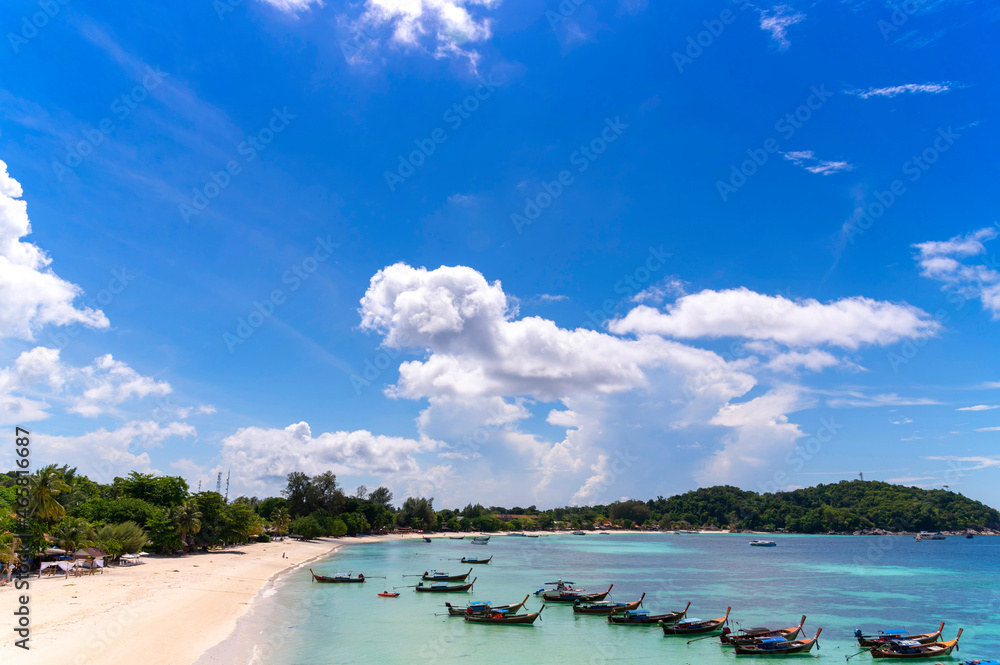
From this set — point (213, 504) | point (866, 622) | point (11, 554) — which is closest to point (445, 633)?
point (11, 554)

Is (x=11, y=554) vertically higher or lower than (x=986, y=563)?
higher

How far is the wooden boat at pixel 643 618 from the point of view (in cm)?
3797

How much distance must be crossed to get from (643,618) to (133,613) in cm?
3221

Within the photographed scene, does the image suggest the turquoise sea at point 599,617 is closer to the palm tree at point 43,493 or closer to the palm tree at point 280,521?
the palm tree at point 43,493

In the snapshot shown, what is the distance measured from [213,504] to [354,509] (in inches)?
2800

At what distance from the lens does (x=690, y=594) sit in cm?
5391

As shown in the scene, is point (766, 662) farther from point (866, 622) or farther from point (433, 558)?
point (433, 558)

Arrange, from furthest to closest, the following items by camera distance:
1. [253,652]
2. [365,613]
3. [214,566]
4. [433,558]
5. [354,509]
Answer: [354,509] < [433,558] < [214,566] < [365,613] < [253,652]

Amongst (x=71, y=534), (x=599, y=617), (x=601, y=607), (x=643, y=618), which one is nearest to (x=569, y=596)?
(x=601, y=607)

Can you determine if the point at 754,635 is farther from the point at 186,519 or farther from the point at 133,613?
the point at 186,519

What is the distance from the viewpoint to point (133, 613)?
30188 mm

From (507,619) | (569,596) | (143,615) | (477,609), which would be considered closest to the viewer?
(143,615)

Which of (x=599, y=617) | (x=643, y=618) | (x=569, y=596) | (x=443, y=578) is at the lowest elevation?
(x=443, y=578)

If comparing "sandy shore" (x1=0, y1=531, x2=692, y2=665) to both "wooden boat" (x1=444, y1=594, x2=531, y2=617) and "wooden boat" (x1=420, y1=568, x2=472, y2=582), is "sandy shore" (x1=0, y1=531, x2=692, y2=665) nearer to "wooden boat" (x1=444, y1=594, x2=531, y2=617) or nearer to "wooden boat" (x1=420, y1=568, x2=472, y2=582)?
"wooden boat" (x1=444, y1=594, x2=531, y2=617)
